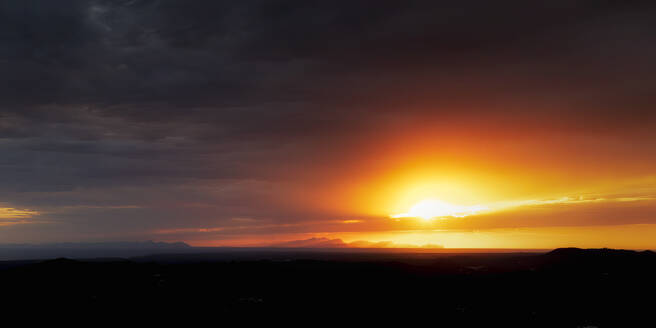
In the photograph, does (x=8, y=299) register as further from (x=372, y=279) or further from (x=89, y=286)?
(x=372, y=279)

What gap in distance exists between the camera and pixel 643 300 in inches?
3762

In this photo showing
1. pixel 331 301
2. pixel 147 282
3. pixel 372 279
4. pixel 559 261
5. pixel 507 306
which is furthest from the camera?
pixel 559 261

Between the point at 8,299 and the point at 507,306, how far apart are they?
9910 cm

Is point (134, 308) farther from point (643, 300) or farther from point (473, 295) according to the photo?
point (643, 300)

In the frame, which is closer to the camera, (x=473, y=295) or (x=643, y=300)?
(x=643, y=300)

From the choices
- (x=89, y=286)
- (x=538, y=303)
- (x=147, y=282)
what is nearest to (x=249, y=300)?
(x=147, y=282)

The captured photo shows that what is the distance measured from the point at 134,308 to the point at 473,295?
71.9 meters

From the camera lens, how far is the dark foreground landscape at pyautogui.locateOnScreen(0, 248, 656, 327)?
8081 cm

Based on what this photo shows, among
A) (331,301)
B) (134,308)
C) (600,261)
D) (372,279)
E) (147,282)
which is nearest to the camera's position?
(134,308)

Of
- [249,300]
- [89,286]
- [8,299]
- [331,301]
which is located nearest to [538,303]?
[331,301]

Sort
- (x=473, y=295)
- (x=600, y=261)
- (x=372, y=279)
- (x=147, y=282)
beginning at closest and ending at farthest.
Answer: (x=473, y=295), (x=147, y=282), (x=372, y=279), (x=600, y=261)

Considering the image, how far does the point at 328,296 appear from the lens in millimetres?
104062

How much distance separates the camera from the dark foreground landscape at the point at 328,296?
80.8 m

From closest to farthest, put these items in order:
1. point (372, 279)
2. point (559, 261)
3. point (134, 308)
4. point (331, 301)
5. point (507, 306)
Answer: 1. point (134, 308)
2. point (507, 306)
3. point (331, 301)
4. point (372, 279)
5. point (559, 261)
